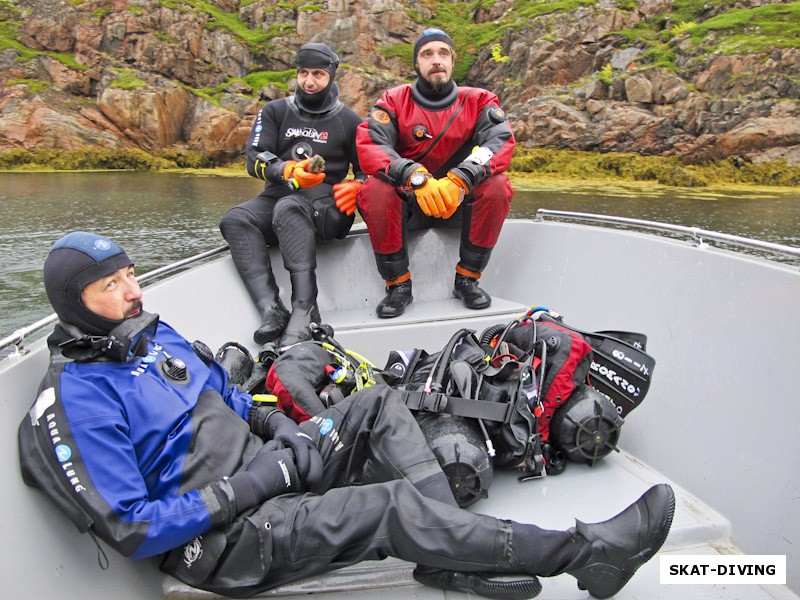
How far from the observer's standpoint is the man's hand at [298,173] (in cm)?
300

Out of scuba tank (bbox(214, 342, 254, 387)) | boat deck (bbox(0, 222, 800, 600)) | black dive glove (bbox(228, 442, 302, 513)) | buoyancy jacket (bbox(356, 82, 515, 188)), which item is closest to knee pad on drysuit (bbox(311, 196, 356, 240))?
buoyancy jacket (bbox(356, 82, 515, 188))

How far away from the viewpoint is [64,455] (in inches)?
43.8

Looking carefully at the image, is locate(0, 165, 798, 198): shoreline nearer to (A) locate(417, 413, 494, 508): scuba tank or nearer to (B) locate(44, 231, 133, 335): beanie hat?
(A) locate(417, 413, 494, 508): scuba tank

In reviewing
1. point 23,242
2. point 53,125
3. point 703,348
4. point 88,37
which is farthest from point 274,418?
point 88,37

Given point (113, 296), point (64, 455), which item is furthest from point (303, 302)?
point (64, 455)

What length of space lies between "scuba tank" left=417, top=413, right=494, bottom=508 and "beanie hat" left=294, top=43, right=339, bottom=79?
7.14 feet

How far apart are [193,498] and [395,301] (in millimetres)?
1944

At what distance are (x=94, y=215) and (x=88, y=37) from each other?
22226 mm

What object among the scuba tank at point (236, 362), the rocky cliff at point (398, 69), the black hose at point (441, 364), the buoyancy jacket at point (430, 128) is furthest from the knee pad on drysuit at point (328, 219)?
the rocky cliff at point (398, 69)

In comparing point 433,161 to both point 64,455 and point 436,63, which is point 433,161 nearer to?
point 436,63

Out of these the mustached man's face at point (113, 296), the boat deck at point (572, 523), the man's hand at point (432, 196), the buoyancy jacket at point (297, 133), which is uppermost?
the buoyancy jacket at point (297, 133)

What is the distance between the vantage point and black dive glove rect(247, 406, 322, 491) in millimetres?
1441

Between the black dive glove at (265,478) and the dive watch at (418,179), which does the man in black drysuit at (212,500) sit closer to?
the black dive glove at (265,478)

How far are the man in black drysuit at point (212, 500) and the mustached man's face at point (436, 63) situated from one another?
2074 mm
